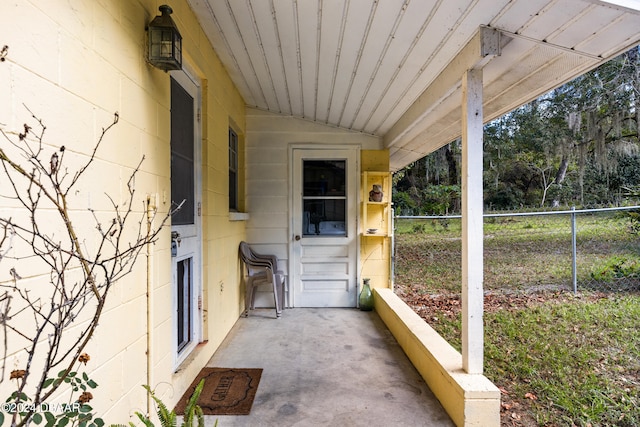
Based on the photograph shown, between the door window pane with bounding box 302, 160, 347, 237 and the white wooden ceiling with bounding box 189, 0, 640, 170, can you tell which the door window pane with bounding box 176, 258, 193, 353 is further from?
the door window pane with bounding box 302, 160, 347, 237

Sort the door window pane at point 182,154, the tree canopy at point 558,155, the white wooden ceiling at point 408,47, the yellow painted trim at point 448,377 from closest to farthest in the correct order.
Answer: the white wooden ceiling at point 408,47, the yellow painted trim at point 448,377, the door window pane at point 182,154, the tree canopy at point 558,155

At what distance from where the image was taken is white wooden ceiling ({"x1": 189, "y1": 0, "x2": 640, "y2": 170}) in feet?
5.29

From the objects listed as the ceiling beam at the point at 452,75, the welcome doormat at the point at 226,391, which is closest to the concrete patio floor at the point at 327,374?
the welcome doormat at the point at 226,391

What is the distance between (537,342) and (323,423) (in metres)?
2.63

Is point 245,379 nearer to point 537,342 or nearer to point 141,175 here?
point 141,175

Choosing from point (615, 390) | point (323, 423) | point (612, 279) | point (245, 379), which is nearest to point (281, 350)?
point (245, 379)

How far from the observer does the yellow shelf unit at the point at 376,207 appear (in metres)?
4.29

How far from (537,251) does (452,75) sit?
4.84 meters

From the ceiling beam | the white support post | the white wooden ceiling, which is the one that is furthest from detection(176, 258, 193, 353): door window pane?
the ceiling beam

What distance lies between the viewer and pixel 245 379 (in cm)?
242

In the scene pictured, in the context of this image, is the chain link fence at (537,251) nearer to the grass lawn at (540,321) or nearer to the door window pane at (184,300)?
the grass lawn at (540,321)

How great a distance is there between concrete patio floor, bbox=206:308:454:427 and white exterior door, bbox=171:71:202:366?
471 millimetres

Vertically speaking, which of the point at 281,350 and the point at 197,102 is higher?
the point at 197,102

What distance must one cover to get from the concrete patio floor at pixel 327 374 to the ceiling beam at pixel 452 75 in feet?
6.76
